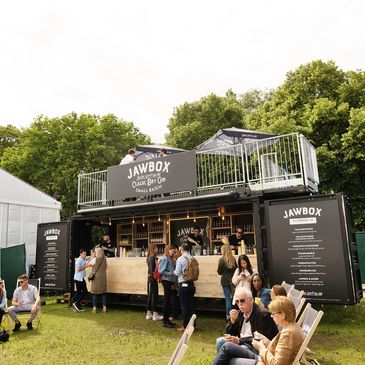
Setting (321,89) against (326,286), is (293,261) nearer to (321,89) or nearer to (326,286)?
(326,286)

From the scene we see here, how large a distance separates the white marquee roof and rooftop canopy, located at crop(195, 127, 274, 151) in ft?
29.0

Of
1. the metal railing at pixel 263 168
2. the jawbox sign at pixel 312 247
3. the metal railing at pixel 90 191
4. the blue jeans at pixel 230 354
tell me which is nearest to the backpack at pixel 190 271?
the jawbox sign at pixel 312 247

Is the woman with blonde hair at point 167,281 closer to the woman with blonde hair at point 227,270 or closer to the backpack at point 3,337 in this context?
the woman with blonde hair at point 227,270

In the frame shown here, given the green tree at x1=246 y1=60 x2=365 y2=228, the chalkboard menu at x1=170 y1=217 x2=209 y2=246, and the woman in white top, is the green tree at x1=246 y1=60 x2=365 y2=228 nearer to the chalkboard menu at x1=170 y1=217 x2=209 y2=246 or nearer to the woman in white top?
the chalkboard menu at x1=170 y1=217 x2=209 y2=246

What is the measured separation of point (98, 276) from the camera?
9602mm

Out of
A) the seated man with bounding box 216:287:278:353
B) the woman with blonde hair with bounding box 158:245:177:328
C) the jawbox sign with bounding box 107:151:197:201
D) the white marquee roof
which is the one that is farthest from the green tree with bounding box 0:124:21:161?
the seated man with bounding box 216:287:278:353

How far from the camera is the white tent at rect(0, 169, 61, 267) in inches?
571

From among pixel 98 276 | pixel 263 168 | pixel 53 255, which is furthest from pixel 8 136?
pixel 263 168

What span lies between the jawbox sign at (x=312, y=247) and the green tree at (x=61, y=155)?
56.1ft

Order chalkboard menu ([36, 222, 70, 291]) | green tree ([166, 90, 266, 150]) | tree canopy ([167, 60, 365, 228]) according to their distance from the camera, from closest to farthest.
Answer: chalkboard menu ([36, 222, 70, 291]) < tree canopy ([167, 60, 365, 228]) < green tree ([166, 90, 266, 150])

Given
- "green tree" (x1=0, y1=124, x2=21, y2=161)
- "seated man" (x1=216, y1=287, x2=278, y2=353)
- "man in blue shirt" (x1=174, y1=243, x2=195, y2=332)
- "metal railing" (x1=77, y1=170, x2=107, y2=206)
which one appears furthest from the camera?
"green tree" (x1=0, y1=124, x2=21, y2=161)

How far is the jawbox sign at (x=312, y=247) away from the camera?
7.02m

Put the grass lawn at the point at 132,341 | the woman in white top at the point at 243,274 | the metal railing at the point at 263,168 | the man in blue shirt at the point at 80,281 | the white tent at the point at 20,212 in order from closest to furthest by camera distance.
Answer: the grass lawn at the point at 132,341 → the woman in white top at the point at 243,274 → the metal railing at the point at 263,168 → the man in blue shirt at the point at 80,281 → the white tent at the point at 20,212

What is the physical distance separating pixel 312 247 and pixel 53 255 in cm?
824
